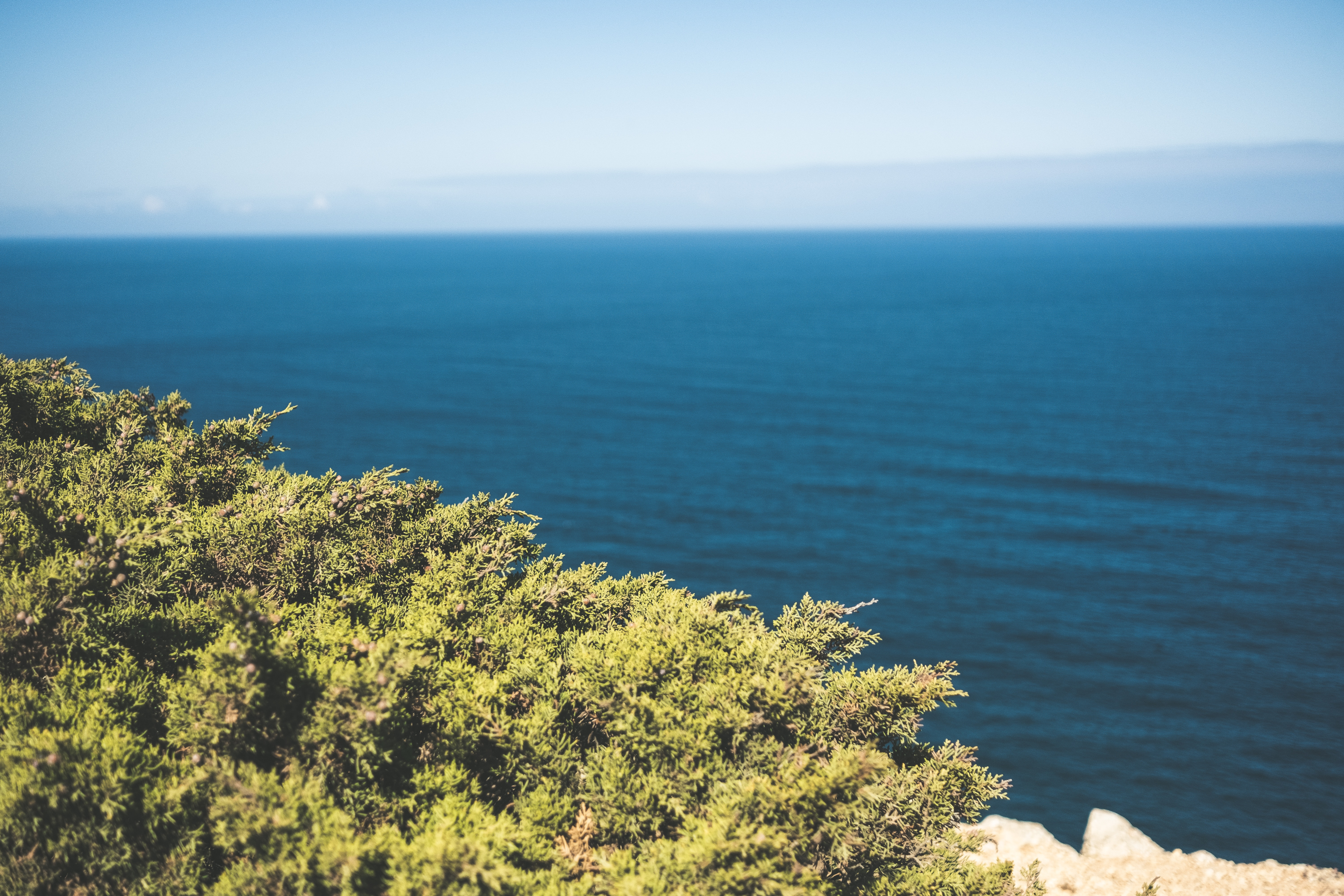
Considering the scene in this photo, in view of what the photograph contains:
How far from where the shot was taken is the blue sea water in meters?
36.5

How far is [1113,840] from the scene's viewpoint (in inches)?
949

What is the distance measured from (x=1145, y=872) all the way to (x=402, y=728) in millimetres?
20172

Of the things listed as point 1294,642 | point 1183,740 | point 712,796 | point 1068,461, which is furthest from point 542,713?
point 1068,461

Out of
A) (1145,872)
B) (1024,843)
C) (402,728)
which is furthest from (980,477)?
(402,728)

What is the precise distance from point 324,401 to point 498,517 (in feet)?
242

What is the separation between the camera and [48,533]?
1069 centimetres

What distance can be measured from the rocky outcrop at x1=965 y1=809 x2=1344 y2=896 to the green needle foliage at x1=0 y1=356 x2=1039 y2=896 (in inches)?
382

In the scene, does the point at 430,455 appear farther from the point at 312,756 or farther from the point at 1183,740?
the point at 312,756

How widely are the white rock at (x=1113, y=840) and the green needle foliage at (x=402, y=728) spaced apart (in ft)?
51.3

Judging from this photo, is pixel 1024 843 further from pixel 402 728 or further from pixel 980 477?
pixel 980 477

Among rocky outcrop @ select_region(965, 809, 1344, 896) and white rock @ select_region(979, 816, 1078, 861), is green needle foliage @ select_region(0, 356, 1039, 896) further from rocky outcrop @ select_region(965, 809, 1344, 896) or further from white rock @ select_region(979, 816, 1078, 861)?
white rock @ select_region(979, 816, 1078, 861)

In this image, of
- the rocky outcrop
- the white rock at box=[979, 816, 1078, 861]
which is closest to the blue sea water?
the white rock at box=[979, 816, 1078, 861]

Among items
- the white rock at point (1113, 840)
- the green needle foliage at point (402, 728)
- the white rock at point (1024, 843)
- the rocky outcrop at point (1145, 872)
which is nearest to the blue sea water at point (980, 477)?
the white rock at point (1113, 840)

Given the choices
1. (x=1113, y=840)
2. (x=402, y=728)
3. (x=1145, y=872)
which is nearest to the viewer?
(x=402, y=728)
